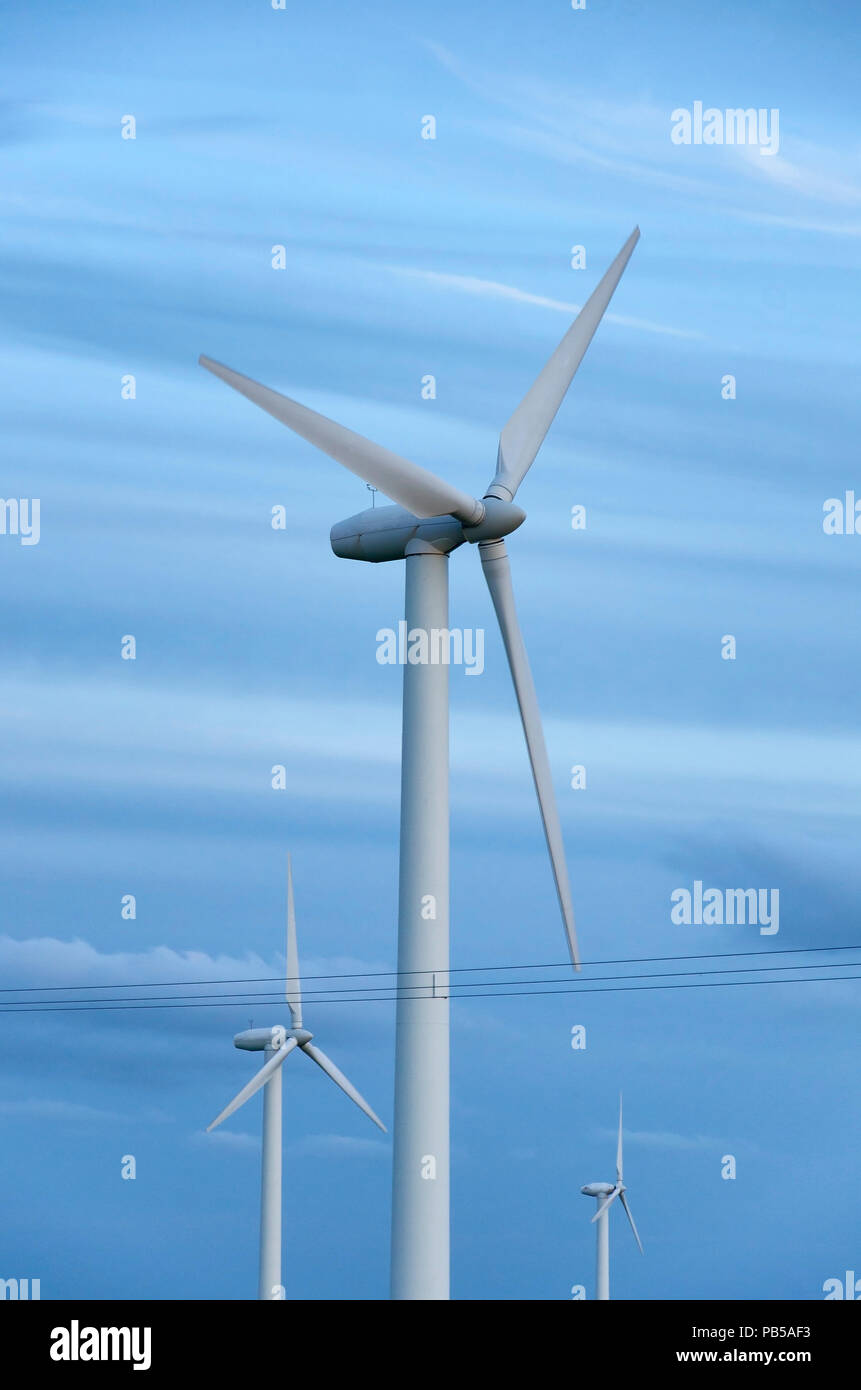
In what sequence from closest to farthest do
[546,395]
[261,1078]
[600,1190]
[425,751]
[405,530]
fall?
[425,751] < [405,530] < [546,395] < [261,1078] < [600,1190]

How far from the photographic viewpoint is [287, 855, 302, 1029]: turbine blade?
173 feet

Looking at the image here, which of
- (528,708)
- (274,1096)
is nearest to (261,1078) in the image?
(274,1096)

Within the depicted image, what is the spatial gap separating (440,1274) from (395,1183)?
171cm

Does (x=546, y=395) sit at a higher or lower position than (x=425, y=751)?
higher

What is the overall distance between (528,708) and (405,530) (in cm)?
423

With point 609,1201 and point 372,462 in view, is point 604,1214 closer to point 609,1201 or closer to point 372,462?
point 609,1201

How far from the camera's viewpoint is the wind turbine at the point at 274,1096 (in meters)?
53.0

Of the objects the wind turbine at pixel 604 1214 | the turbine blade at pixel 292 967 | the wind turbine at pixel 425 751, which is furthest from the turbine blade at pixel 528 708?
the wind turbine at pixel 604 1214

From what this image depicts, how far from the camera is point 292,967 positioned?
2215 inches

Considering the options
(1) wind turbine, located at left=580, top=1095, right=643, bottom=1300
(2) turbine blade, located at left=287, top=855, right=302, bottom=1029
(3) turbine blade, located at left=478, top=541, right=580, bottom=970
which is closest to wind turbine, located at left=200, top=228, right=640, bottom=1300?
(3) turbine blade, located at left=478, top=541, right=580, bottom=970
